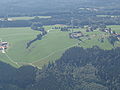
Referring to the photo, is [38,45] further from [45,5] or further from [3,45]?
[45,5]

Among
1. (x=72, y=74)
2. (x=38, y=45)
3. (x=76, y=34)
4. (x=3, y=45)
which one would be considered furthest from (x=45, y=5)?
(x=72, y=74)

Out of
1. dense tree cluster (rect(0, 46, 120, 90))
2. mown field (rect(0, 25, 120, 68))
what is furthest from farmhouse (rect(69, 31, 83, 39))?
dense tree cluster (rect(0, 46, 120, 90))

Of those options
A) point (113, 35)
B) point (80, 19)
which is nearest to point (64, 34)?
point (113, 35)

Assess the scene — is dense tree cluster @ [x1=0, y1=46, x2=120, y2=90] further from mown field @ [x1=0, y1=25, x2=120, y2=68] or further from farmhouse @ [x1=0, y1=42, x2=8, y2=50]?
farmhouse @ [x1=0, y1=42, x2=8, y2=50]

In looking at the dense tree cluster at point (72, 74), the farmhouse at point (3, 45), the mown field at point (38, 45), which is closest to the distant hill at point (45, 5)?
the mown field at point (38, 45)

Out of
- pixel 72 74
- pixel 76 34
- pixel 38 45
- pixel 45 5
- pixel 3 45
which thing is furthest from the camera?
pixel 45 5

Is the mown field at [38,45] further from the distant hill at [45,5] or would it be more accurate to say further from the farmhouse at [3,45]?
the distant hill at [45,5]

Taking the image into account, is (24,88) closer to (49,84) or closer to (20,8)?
(49,84)
